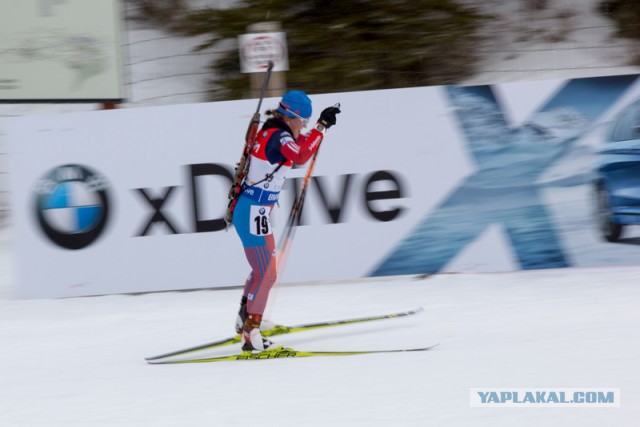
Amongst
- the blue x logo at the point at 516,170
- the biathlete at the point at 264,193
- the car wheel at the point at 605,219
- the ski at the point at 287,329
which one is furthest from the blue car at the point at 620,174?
the biathlete at the point at 264,193

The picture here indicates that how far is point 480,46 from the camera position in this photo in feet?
40.8

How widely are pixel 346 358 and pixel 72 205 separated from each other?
3410 mm

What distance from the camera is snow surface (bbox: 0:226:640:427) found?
439 cm

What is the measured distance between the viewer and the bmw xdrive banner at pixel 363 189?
771 centimetres

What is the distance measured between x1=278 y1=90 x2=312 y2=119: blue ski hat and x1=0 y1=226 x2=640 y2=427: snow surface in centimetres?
139

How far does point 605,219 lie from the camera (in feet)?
25.2

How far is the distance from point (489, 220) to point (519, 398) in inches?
140

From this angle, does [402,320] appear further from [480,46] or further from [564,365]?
[480,46]

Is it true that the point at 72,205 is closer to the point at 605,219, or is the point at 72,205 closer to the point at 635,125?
the point at 605,219

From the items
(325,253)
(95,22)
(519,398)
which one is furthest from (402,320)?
(95,22)

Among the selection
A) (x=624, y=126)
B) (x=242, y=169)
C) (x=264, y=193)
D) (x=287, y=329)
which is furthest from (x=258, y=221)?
(x=624, y=126)

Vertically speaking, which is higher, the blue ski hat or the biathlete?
the blue ski hat

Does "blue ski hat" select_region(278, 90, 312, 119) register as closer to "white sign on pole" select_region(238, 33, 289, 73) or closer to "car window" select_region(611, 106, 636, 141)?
"white sign on pole" select_region(238, 33, 289, 73)

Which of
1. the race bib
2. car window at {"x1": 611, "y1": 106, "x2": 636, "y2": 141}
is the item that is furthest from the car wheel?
the race bib
